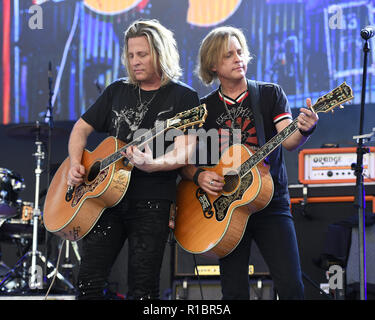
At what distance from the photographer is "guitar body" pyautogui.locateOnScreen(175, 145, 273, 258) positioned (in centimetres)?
264

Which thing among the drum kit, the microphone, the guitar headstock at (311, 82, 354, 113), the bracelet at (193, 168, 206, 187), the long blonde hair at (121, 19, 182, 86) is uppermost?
the microphone

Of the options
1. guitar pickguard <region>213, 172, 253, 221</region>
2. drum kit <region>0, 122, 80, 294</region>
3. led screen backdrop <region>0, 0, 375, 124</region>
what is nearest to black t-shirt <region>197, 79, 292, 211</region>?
guitar pickguard <region>213, 172, 253, 221</region>

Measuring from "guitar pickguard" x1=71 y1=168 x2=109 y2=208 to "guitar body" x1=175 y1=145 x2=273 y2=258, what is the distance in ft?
1.51

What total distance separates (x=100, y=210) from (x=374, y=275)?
7.12ft

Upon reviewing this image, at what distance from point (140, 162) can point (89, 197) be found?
0.34m

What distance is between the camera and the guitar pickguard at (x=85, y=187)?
274cm

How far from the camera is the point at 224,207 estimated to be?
2756 mm

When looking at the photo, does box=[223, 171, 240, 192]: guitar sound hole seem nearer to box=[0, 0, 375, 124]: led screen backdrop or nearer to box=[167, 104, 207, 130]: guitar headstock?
box=[167, 104, 207, 130]: guitar headstock

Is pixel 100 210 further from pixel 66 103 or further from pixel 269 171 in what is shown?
pixel 66 103

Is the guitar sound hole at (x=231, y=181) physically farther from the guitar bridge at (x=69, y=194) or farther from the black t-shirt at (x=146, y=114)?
the guitar bridge at (x=69, y=194)

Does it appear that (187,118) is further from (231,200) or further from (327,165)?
(327,165)

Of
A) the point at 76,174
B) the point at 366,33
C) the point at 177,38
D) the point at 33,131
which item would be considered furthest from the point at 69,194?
the point at 177,38

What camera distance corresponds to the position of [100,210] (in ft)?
8.71
